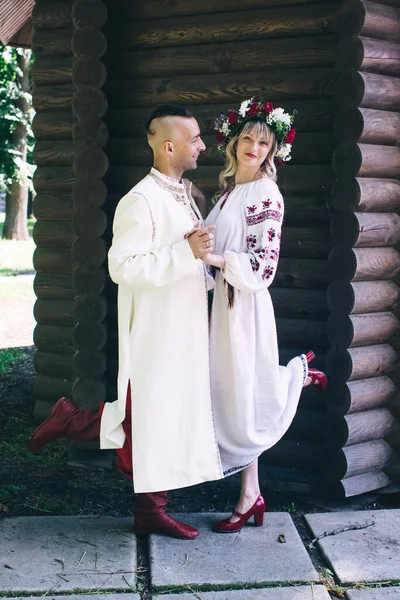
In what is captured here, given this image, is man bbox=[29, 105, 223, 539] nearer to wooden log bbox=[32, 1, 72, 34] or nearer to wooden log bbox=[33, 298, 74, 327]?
wooden log bbox=[32, 1, 72, 34]

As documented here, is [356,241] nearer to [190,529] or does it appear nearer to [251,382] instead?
[251,382]

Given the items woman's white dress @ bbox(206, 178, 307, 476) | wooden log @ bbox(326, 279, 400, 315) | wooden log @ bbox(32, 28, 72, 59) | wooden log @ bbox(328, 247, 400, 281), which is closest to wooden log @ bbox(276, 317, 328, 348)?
wooden log @ bbox(326, 279, 400, 315)

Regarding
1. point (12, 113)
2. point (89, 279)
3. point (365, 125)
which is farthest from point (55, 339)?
point (12, 113)

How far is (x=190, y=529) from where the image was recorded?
4.20 metres

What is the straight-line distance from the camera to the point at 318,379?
455cm

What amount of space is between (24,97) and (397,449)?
1889 cm

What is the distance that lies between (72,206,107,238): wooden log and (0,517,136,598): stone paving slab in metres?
1.85

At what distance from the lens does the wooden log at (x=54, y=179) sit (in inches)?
239

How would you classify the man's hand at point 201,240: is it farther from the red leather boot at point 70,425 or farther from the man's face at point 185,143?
the red leather boot at point 70,425

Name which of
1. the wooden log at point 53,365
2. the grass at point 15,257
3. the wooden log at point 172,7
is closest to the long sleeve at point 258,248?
the wooden log at point 172,7

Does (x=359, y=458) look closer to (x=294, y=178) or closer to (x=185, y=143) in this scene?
(x=294, y=178)

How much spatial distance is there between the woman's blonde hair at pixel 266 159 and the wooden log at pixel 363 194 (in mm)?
664

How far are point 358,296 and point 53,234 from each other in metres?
2.64

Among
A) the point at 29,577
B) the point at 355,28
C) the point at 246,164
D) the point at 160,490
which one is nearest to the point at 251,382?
the point at 160,490
